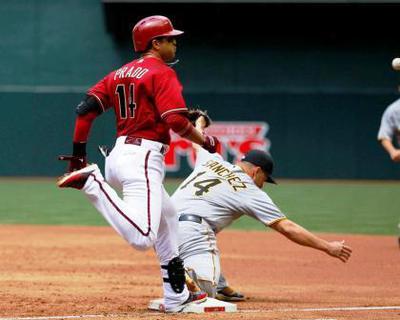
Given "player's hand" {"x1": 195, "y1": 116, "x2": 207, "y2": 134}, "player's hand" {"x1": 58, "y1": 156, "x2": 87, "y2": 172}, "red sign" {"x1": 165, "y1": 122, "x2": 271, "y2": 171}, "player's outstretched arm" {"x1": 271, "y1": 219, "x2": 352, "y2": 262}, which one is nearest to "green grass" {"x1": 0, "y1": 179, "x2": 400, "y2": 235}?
"red sign" {"x1": 165, "y1": 122, "x2": 271, "y2": 171}

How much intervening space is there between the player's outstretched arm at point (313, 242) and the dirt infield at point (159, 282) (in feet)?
1.29

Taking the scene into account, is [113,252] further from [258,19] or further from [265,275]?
[258,19]

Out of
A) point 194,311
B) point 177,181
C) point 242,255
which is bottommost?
point 177,181

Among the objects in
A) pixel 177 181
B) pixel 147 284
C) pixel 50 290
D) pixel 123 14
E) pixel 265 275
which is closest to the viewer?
pixel 50 290

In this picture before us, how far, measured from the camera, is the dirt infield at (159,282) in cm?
683

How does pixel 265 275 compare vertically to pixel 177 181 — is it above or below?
above

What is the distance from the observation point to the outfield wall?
2508 centimetres

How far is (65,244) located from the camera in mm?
11633

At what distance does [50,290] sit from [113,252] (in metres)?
3.15

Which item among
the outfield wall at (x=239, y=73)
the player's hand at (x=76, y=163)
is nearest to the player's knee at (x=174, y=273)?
the player's hand at (x=76, y=163)

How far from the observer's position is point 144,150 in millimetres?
6434

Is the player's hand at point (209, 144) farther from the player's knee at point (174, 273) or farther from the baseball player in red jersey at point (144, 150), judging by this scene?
the player's knee at point (174, 273)

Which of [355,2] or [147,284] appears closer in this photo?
[147,284]

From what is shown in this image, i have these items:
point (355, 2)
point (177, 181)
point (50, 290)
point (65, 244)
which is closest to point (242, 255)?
point (65, 244)
